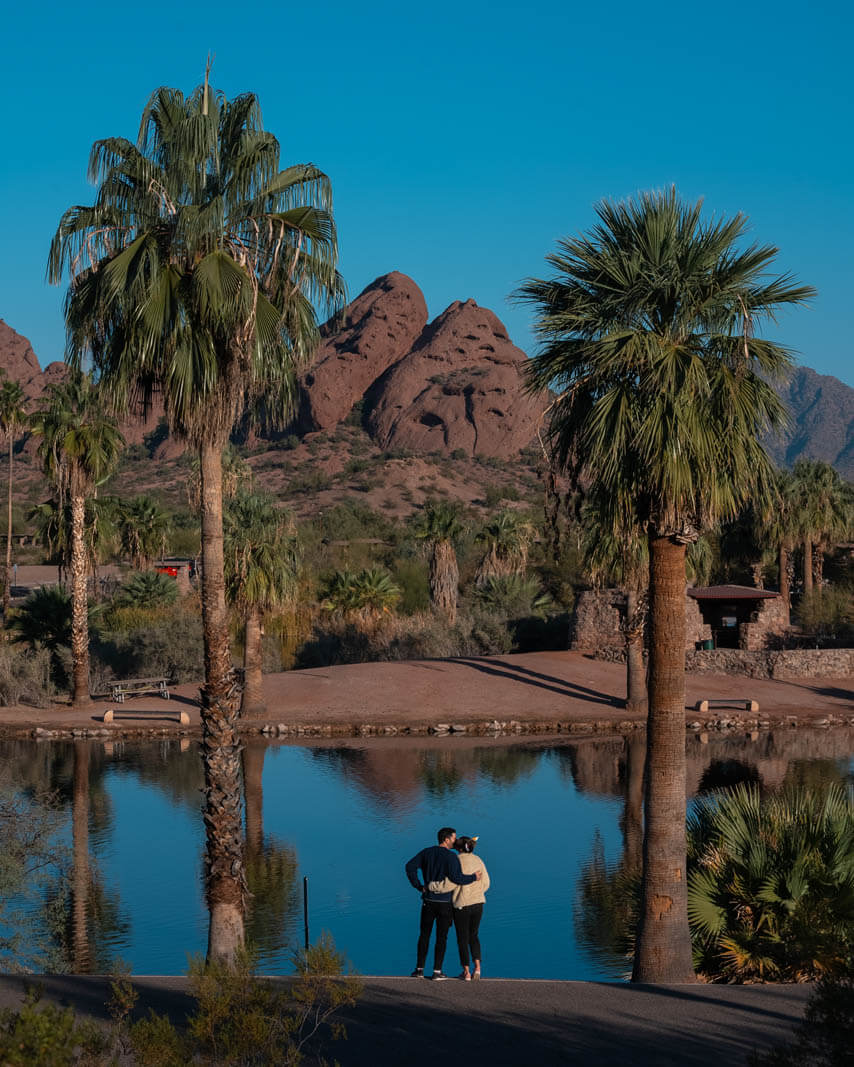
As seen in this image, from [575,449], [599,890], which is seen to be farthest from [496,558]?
[575,449]

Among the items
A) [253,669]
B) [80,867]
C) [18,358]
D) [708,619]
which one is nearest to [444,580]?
[708,619]

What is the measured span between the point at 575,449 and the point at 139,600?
34.0m

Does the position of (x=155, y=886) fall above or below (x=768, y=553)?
below

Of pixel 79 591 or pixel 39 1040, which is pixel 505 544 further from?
pixel 39 1040

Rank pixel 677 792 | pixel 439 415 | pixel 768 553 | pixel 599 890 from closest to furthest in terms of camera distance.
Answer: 1. pixel 677 792
2. pixel 599 890
3. pixel 768 553
4. pixel 439 415

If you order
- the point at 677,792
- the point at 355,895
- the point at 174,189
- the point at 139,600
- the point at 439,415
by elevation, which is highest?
the point at 439,415

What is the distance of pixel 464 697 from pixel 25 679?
532 inches

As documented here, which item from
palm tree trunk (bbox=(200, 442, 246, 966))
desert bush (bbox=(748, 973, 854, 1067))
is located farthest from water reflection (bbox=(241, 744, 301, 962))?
desert bush (bbox=(748, 973, 854, 1067))

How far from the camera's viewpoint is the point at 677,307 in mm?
11586

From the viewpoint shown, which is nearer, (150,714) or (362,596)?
(150,714)

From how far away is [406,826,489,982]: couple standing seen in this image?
10.6 m

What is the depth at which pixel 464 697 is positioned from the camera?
115ft

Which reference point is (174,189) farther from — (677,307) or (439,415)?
(439,415)

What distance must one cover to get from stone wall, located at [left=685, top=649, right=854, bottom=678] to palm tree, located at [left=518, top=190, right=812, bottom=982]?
2876 centimetres
